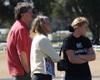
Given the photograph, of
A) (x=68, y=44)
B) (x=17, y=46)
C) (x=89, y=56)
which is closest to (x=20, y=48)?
(x=17, y=46)

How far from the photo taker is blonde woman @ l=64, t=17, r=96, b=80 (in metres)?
5.41

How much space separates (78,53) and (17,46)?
873 mm

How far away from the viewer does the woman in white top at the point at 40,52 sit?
16.2 ft

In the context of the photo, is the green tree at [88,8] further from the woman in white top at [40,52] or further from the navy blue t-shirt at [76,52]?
the woman in white top at [40,52]

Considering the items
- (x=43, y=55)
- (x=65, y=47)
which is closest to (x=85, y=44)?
(x=65, y=47)

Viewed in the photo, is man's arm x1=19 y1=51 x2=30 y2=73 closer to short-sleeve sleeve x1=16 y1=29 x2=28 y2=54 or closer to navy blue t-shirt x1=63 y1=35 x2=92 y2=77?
short-sleeve sleeve x1=16 y1=29 x2=28 y2=54

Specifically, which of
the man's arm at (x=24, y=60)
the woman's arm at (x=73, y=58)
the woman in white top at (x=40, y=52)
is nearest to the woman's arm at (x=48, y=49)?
the woman in white top at (x=40, y=52)

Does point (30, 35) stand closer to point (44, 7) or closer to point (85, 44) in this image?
point (85, 44)

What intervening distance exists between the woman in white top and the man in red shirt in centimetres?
21

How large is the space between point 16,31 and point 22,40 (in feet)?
0.53

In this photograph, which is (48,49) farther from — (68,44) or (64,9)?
(64,9)

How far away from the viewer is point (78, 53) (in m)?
5.46

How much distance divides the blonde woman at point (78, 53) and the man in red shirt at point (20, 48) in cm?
57

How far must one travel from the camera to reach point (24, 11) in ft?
17.4
